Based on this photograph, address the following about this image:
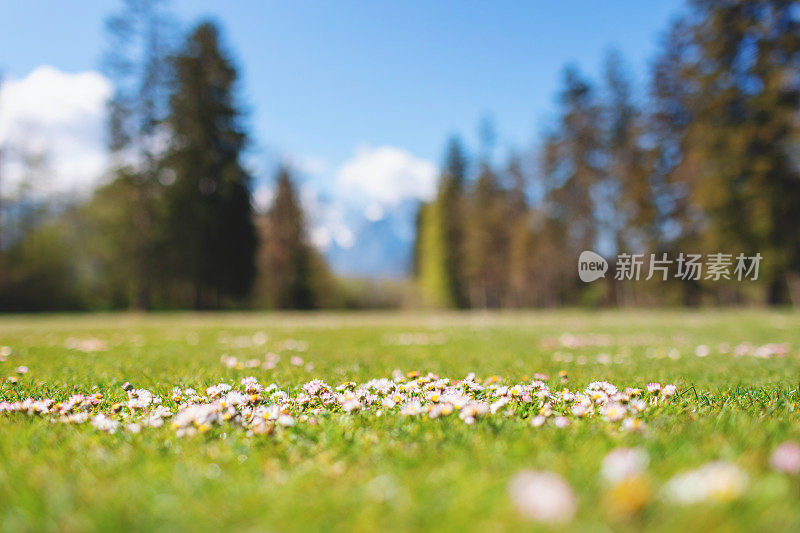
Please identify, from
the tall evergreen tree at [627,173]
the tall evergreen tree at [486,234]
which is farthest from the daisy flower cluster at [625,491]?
the tall evergreen tree at [486,234]

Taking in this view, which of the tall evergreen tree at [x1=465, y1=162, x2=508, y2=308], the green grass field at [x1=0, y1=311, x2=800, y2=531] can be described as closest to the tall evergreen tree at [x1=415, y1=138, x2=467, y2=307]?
the tall evergreen tree at [x1=465, y1=162, x2=508, y2=308]

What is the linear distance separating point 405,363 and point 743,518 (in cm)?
354

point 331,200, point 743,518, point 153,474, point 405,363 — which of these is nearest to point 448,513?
point 743,518

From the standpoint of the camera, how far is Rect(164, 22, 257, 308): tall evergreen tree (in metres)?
23.1

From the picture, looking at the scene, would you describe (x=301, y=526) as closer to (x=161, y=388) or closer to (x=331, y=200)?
(x=161, y=388)

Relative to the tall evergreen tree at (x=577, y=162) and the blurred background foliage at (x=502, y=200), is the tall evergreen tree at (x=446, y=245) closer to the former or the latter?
the blurred background foliage at (x=502, y=200)

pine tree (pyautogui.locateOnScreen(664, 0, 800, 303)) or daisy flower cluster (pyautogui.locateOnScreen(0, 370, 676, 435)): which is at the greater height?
pine tree (pyautogui.locateOnScreen(664, 0, 800, 303))

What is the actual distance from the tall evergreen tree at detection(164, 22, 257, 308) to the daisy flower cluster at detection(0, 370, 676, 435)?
22.8 m

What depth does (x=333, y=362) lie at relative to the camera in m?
4.54

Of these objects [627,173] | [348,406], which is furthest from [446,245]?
[348,406]

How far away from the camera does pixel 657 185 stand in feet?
75.4

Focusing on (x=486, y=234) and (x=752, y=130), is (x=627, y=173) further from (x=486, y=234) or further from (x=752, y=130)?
(x=486, y=234)

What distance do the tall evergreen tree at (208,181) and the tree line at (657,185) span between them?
55.7 ft

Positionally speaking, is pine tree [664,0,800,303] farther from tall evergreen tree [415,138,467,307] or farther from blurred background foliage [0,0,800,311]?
tall evergreen tree [415,138,467,307]
